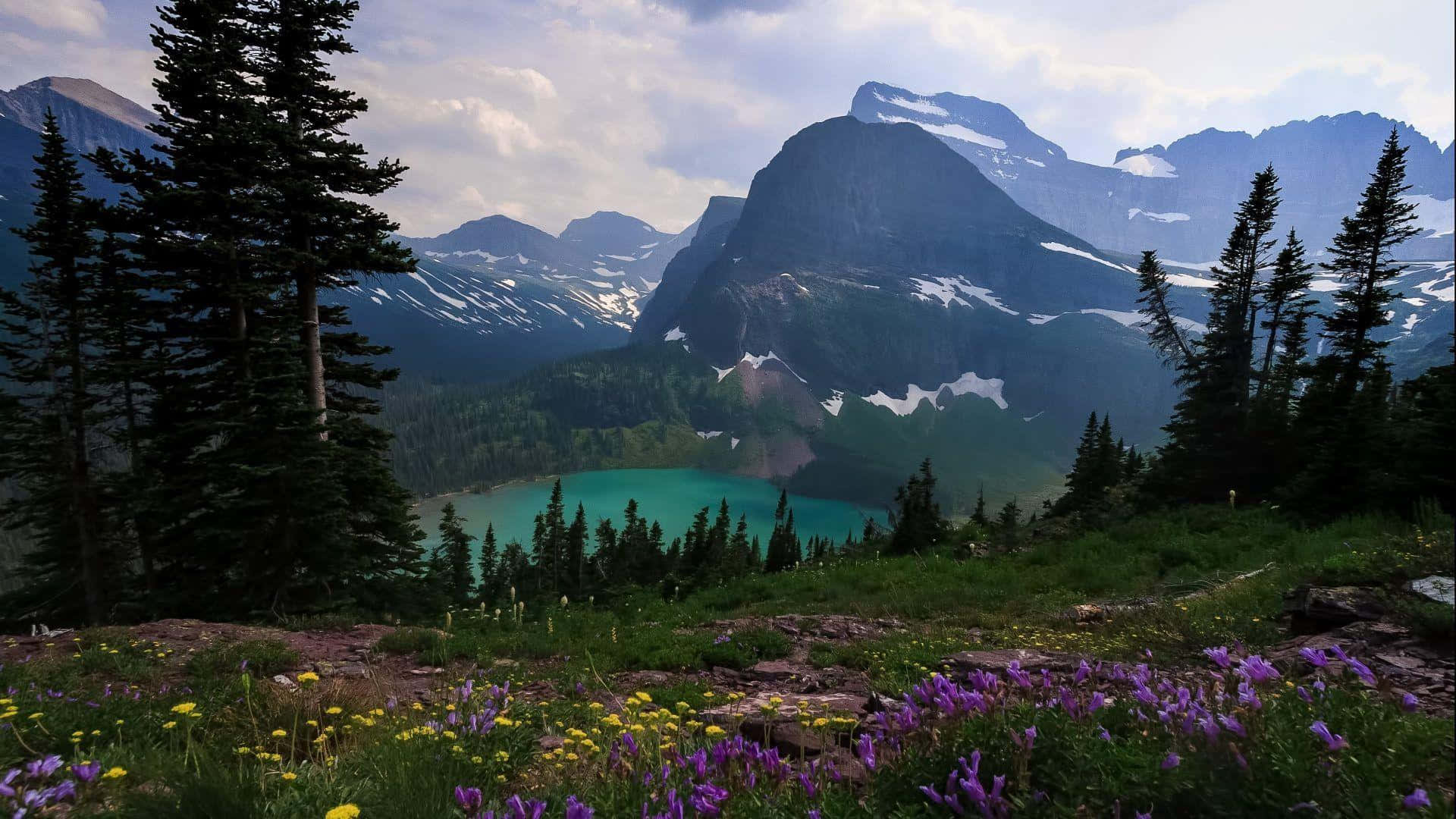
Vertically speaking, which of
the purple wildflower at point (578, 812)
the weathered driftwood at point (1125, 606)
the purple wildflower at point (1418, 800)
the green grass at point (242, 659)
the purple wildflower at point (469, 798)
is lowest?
the green grass at point (242, 659)

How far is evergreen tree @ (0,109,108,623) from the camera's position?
17219 millimetres

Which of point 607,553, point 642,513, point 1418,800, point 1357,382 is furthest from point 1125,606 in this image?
point 642,513

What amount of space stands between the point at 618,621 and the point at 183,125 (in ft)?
51.0

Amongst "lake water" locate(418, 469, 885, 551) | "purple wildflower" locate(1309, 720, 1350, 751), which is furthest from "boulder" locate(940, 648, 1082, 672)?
"lake water" locate(418, 469, 885, 551)

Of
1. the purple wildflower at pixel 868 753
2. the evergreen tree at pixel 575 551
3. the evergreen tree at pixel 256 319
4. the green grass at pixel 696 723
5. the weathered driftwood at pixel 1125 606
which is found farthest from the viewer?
the evergreen tree at pixel 575 551

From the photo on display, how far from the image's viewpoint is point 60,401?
18125 millimetres

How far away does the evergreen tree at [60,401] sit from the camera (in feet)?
56.5

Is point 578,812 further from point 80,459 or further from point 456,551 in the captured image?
point 456,551

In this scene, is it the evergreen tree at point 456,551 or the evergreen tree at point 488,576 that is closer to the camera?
the evergreen tree at point 488,576

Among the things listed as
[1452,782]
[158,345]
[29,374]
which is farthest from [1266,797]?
[29,374]

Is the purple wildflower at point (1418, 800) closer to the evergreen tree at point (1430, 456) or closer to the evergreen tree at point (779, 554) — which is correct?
the evergreen tree at point (1430, 456)

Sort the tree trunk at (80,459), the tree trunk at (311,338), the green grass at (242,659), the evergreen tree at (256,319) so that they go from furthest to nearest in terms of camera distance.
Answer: the tree trunk at (80,459)
the tree trunk at (311,338)
the evergreen tree at (256,319)
the green grass at (242,659)

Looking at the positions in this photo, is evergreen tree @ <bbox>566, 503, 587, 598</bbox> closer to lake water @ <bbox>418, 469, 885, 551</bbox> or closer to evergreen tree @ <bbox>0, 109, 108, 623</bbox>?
evergreen tree @ <bbox>0, 109, 108, 623</bbox>

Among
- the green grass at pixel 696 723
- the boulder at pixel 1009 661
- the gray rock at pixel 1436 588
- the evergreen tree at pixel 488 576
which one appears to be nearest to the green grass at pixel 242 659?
the green grass at pixel 696 723
